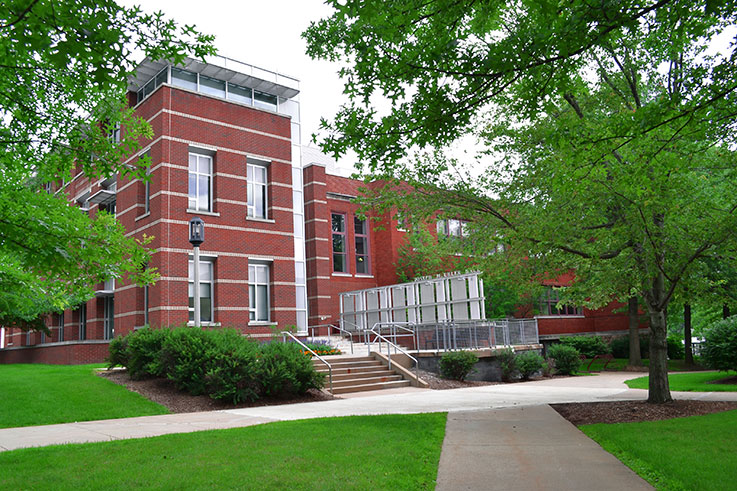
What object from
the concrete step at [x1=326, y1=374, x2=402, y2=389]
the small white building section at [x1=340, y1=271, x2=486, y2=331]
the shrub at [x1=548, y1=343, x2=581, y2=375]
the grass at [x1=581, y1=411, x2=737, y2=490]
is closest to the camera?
the grass at [x1=581, y1=411, x2=737, y2=490]

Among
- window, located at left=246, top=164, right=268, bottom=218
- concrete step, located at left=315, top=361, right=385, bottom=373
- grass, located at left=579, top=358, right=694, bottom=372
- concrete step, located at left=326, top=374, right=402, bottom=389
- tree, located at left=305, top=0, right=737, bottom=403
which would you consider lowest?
grass, located at left=579, top=358, right=694, bottom=372

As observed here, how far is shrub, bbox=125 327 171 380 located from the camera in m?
15.2

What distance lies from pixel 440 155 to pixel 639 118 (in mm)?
6145

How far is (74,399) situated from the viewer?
41.6 feet

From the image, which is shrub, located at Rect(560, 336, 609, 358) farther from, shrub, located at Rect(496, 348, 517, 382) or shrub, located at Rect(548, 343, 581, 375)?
shrub, located at Rect(496, 348, 517, 382)

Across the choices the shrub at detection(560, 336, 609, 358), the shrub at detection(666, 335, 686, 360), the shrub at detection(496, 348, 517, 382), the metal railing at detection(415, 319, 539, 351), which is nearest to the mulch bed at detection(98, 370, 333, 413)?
the metal railing at detection(415, 319, 539, 351)

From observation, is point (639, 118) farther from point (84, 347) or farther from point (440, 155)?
point (84, 347)

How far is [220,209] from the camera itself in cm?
2331

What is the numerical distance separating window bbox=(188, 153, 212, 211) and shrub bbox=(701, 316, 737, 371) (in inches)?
717

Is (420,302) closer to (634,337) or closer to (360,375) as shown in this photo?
(360,375)

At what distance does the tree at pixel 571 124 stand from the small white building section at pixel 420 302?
6.63 metres

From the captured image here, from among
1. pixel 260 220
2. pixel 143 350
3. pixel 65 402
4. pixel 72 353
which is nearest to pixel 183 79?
pixel 260 220

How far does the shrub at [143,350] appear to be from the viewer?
15.2 meters

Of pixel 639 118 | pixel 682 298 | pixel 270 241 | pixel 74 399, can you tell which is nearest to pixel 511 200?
pixel 682 298
